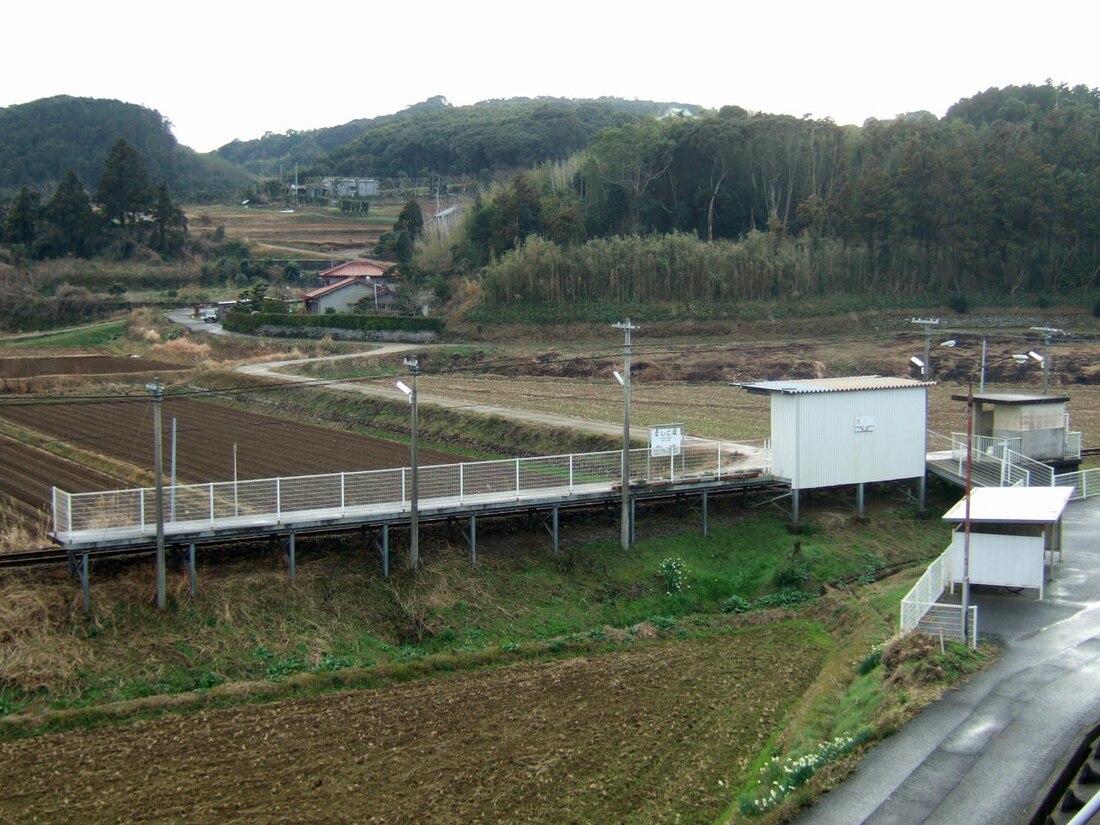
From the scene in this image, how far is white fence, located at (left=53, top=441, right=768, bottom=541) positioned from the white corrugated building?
994 mm

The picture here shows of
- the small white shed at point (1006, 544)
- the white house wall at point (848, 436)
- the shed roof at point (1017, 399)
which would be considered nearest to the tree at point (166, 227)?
the white house wall at point (848, 436)

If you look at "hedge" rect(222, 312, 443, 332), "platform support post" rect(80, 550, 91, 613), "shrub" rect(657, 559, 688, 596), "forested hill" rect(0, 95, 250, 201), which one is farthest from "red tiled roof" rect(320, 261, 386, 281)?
"forested hill" rect(0, 95, 250, 201)

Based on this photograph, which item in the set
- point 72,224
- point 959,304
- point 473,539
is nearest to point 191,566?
point 473,539

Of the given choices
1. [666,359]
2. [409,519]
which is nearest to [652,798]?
[409,519]

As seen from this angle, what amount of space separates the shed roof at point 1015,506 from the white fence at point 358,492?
5.30 meters

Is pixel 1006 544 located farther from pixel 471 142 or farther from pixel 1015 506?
pixel 471 142

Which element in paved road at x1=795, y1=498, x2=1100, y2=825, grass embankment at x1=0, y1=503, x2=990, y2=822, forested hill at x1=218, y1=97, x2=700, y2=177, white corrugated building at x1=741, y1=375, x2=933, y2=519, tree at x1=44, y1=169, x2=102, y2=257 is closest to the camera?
paved road at x1=795, y1=498, x2=1100, y2=825

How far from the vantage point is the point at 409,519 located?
1909 centimetres

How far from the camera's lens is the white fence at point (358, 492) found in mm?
17219

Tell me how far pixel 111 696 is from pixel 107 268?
64802 mm

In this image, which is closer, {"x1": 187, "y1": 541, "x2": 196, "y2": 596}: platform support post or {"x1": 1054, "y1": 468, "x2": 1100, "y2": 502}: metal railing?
{"x1": 187, "y1": 541, "x2": 196, "y2": 596}: platform support post

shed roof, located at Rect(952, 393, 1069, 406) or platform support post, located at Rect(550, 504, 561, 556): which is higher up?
shed roof, located at Rect(952, 393, 1069, 406)

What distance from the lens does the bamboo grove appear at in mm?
51406

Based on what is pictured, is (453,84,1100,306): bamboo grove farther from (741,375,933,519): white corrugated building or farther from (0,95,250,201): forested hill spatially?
(0,95,250,201): forested hill
